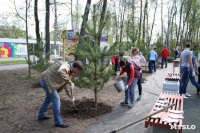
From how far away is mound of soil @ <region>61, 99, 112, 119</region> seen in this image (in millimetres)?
4355

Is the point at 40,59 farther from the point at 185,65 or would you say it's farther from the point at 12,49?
the point at 12,49

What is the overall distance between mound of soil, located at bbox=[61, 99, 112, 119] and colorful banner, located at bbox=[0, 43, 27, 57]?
2282cm

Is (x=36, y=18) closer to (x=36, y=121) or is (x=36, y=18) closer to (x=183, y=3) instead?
(x=36, y=121)

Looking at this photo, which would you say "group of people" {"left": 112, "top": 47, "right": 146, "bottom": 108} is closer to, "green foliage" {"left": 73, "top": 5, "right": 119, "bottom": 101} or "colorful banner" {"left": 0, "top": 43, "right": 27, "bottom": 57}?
"green foliage" {"left": 73, "top": 5, "right": 119, "bottom": 101}

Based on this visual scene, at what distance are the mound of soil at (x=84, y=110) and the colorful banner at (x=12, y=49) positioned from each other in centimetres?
2282

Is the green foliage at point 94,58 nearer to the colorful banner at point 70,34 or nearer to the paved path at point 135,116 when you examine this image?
the paved path at point 135,116

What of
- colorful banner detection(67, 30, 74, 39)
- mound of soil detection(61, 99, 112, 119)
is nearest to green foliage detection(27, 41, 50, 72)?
mound of soil detection(61, 99, 112, 119)

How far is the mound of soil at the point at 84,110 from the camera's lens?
4355 mm

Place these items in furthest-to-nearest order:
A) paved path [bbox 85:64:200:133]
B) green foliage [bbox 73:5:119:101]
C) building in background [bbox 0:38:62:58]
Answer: building in background [bbox 0:38:62:58]
green foliage [bbox 73:5:119:101]
paved path [bbox 85:64:200:133]

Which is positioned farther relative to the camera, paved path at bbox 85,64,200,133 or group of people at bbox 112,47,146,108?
group of people at bbox 112,47,146,108

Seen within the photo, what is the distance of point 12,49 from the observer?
2517cm

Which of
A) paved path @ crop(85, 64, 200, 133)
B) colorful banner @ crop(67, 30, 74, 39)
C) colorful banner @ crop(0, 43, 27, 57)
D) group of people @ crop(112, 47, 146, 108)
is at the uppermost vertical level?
colorful banner @ crop(67, 30, 74, 39)

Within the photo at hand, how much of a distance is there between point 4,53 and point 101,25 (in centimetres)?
2394

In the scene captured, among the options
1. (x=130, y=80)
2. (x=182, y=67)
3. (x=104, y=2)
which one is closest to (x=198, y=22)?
(x=104, y=2)
